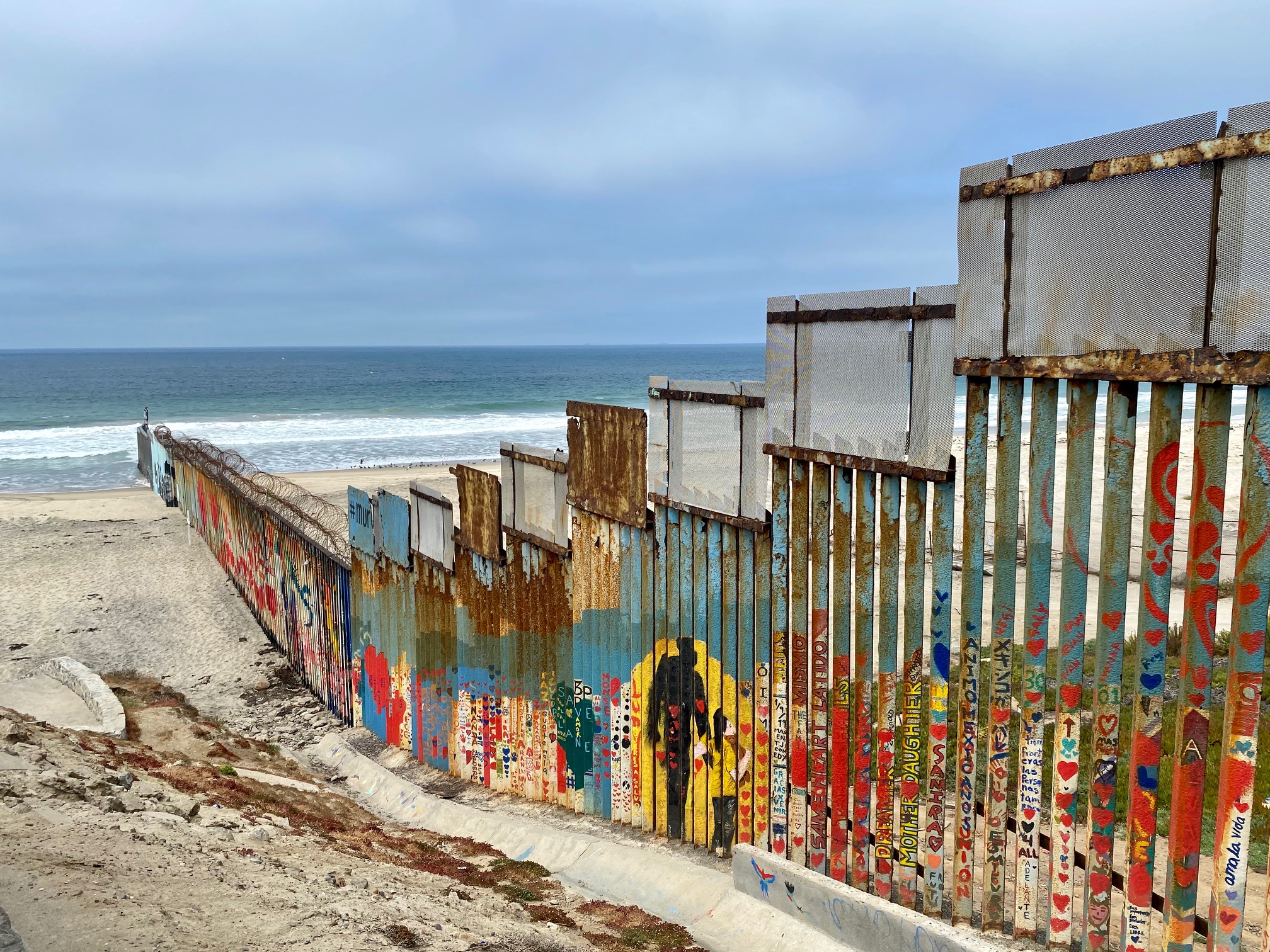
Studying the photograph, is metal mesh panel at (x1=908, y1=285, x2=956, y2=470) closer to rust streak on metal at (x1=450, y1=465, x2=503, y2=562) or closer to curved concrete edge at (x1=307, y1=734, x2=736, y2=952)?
curved concrete edge at (x1=307, y1=734, x2=736, y2=952)

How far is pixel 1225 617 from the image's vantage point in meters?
11.9

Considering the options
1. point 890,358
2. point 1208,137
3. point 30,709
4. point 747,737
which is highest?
point 1208,137

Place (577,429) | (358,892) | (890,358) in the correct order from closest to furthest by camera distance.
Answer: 1. (890,358)
2. (358,892)
3. (577,429)

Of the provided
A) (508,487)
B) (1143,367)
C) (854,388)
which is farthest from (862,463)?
(508,487)

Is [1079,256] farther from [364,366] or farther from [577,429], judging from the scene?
[364,366]

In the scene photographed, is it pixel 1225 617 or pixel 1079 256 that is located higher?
pixel 1079 256

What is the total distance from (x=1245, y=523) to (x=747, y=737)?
3.17 metres

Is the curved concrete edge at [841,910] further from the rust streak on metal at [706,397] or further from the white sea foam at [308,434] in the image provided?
the white sea foam at [308,434]

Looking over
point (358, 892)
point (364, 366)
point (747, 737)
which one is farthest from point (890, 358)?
point (364, 366)

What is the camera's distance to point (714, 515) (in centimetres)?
598

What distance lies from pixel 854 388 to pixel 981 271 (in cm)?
91

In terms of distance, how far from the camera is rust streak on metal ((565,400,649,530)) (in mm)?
6555

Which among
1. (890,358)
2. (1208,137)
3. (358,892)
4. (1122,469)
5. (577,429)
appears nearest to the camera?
(1208,137)

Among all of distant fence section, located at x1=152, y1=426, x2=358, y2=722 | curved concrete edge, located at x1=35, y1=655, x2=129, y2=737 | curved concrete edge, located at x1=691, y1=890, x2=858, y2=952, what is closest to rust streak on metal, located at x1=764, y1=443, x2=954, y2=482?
curved concrete edge, located at x1=691, y1=890, x2=858, y2=952
